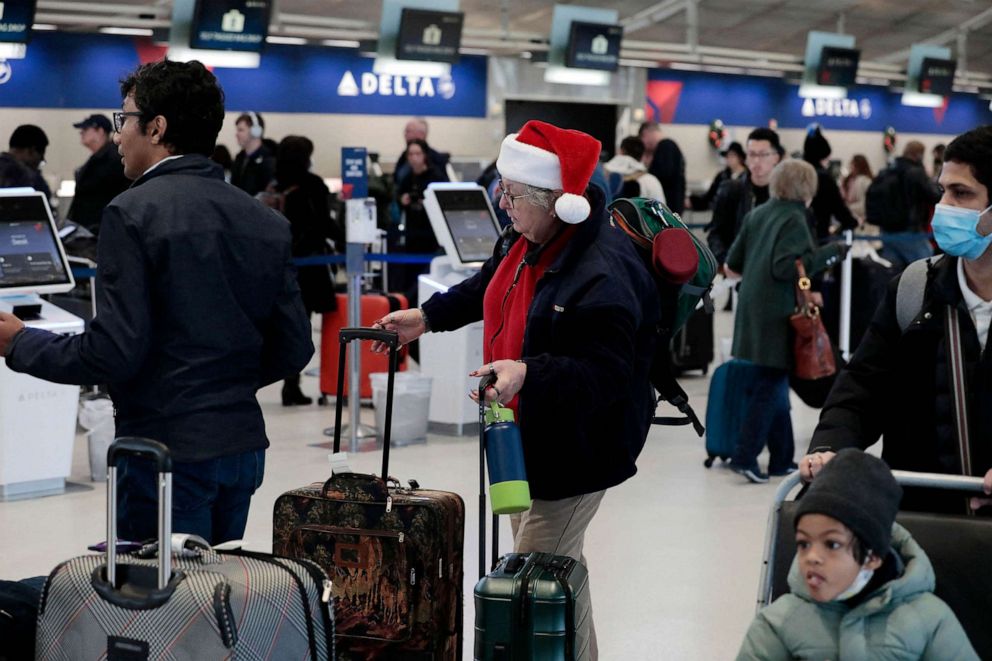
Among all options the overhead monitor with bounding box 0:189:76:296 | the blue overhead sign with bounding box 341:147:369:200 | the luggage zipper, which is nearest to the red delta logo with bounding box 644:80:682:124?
the blue overhead sign with bounding box 341:147:369:200

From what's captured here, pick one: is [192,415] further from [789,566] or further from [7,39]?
[7,39]

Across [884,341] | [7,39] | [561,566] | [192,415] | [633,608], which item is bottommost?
[633,608]

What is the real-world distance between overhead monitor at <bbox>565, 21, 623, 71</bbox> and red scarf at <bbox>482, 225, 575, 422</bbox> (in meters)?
13.8

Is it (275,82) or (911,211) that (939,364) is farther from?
(275,82)

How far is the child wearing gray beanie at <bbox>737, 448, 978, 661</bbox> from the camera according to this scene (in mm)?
2324

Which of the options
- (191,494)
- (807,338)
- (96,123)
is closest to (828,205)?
(807,338)

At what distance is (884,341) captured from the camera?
2953 mm

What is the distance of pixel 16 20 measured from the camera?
40.8 feet

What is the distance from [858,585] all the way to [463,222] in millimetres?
5950

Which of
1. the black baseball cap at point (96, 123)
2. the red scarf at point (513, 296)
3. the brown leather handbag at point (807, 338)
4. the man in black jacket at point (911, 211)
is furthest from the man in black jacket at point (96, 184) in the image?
the man in black jacket at point (911, 211)

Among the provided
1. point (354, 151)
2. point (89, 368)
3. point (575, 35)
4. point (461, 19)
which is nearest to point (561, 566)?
point (89, 368)

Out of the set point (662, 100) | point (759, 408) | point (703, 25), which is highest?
point (703, 25)

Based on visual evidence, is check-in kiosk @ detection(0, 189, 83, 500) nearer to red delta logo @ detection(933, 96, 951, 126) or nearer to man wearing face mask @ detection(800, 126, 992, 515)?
man wearing face mask @ detection(800, 126, 992, 515)

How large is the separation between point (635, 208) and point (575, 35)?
45.0ft
